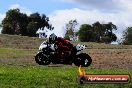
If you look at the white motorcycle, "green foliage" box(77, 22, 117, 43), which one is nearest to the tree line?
"green foliage" box(77, 22, 117, 43)

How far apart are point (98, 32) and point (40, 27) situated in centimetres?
1582

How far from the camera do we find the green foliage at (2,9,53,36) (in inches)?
3708

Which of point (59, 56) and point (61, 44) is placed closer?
point (61, 44)

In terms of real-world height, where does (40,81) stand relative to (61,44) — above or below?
below

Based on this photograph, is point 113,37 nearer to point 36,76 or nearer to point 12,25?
point 12,25

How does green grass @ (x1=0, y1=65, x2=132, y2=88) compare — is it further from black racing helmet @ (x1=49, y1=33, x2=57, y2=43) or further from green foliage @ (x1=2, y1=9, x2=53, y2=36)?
green foliage @ (x1=2, y1=9, x2=53, y2=36)

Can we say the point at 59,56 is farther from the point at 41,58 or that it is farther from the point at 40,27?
the point at 40,27

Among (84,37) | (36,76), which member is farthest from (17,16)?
(36,76)

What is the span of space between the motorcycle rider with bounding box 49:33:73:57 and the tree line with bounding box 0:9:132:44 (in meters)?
65.1

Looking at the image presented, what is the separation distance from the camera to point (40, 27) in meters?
94.8

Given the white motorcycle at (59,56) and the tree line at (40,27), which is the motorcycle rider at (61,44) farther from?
the tree line at (40,27)

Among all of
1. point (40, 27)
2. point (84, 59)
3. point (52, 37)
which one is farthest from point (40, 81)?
point (40, 27)

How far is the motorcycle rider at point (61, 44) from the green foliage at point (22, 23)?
Answer: 6862cm

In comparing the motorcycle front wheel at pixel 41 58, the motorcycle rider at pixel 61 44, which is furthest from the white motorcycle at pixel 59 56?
the motorcycle rider at pixel 61 44
